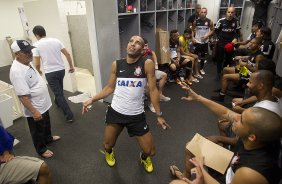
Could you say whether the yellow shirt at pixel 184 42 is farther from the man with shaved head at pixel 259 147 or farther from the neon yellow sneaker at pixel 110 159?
the man with shaved head at pixel 259 147

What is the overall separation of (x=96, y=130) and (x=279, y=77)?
245 cm

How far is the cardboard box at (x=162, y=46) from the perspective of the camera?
417 centimetres

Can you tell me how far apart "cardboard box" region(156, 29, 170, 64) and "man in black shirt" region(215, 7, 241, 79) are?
121cm

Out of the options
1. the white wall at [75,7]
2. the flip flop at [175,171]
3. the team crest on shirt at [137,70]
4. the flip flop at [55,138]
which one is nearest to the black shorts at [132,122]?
the team crest on shirt at [137,70]

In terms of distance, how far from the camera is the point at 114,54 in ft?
11.1

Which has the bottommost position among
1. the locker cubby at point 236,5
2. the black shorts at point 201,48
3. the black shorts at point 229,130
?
the black shorts at point 229,130

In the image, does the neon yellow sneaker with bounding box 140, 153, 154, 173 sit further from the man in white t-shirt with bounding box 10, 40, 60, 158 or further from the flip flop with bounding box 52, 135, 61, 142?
the flip flop with bounding box 52, 135, 61, 142

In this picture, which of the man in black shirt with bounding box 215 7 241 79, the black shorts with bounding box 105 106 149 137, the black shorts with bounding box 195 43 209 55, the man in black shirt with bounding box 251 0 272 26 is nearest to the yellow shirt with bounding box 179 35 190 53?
the black shorts with bounding box 195 43 209 55

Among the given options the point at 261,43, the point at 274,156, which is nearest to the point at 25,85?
the point at 274,156

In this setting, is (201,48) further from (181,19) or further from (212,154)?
(212,154)

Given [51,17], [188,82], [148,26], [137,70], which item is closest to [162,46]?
[148,26]

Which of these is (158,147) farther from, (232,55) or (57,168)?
(232,55)

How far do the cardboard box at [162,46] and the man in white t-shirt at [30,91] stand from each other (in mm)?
2494

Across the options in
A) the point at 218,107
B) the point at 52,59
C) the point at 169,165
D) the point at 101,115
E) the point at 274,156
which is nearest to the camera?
the point at 274,156
